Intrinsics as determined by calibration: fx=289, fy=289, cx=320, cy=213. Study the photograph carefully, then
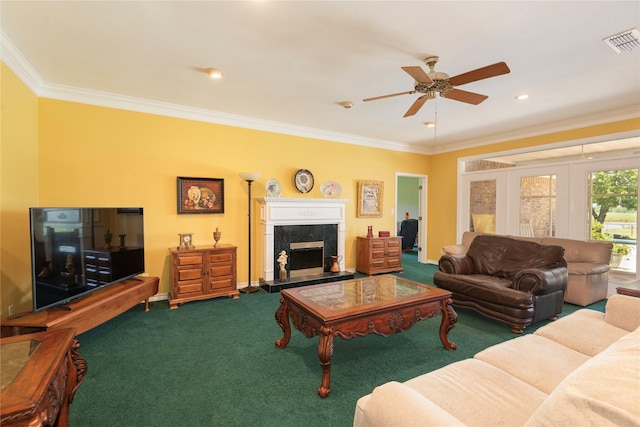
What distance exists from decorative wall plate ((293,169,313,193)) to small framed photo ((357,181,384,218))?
3.70ft

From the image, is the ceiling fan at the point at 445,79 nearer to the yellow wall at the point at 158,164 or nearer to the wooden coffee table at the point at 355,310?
the wooden coffee table at the point at 355,310

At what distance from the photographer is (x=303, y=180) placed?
5.11 m

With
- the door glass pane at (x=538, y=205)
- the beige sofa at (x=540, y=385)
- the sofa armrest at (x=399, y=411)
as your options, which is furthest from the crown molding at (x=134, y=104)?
the beige sofa at (x=540, y=385)

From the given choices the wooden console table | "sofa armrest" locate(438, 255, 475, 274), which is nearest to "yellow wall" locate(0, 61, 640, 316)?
the wooden console table

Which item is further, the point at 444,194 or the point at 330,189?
the point at 444,194

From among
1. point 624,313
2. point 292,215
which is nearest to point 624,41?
point 624,313

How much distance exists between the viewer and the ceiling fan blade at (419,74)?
7.27 ft

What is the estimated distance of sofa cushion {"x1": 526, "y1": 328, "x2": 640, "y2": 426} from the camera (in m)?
0.65

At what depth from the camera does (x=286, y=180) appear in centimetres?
500

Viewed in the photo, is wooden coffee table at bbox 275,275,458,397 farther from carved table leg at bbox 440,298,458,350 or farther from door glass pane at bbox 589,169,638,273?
door glass pane at bbox 589,169,638,273

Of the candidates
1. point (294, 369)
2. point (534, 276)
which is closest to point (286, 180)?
point (294, 369)

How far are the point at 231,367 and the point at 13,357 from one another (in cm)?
139

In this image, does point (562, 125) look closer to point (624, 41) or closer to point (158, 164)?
point (624, 41)

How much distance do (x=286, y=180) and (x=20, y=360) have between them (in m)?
4.01
